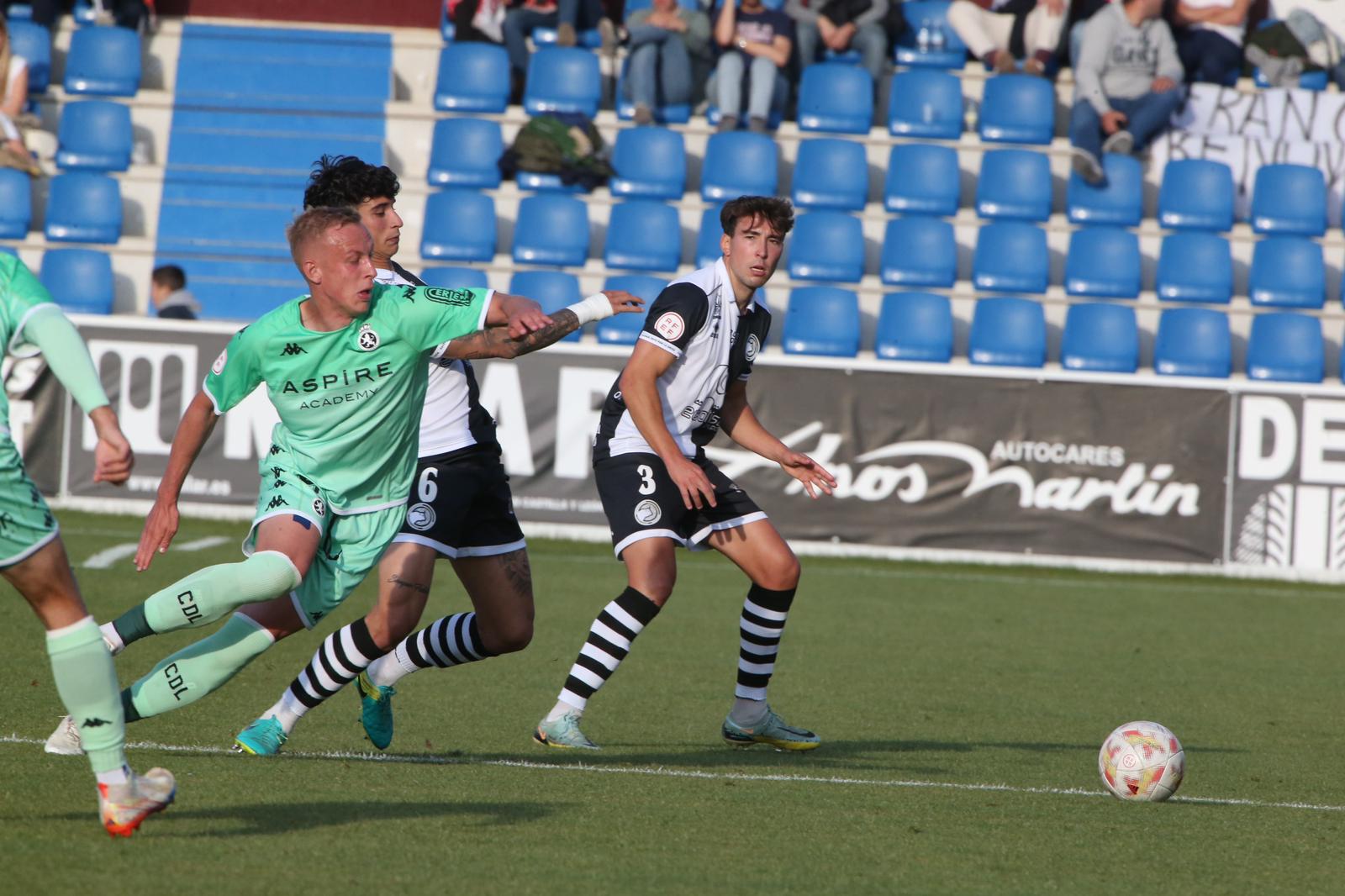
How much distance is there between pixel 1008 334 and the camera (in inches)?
640

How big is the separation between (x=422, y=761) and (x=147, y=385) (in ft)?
28.8

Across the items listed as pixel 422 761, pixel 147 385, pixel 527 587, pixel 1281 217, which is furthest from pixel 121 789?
pixel 1281 217

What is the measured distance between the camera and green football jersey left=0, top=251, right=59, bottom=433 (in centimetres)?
415

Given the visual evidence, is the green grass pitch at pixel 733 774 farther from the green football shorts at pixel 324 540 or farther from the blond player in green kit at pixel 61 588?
the green football shorts at pixel 324 540

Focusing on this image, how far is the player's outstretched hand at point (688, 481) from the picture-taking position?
6.26 m

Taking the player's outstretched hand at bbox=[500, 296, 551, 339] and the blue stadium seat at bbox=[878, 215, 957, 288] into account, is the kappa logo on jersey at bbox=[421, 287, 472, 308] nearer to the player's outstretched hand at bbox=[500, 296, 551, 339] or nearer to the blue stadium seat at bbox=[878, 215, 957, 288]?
the player's outstretched hand at bbox=[500, 296, 551, 339]

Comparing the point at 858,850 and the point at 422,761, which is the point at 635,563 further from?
the point at 858,850

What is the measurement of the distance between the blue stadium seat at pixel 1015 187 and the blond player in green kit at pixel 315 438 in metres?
12.7

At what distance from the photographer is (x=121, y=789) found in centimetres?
426

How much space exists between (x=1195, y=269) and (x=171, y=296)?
1007cm

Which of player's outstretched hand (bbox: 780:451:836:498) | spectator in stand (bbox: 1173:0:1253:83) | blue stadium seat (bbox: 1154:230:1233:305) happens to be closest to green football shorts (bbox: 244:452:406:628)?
player's outstretched hand (bbox: 780:451:836:498)

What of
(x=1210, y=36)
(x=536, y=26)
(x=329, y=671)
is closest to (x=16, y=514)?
(x=329, y=671)

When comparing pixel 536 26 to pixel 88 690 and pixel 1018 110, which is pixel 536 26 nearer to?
pixel 1018 110

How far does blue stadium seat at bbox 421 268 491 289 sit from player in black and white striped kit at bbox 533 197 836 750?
389 inches
